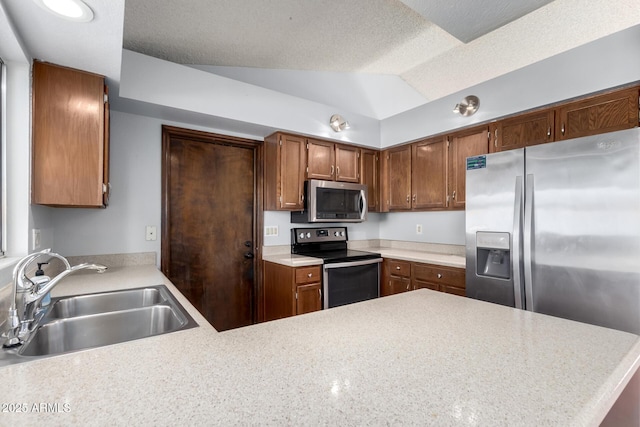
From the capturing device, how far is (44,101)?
1562 mm

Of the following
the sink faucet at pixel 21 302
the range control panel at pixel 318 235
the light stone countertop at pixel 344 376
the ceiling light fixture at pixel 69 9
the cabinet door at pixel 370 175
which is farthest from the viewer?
the cabinet door at pixel 370 175

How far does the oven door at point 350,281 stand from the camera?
2770 millimetres

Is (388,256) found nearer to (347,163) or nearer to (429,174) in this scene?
(429,174)

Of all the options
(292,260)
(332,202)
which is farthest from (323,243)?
(292,260)

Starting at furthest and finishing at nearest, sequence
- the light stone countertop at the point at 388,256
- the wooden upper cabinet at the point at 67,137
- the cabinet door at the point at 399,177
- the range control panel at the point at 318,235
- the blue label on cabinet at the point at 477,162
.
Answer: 1. the cabinet door at the point at 399,177
2. the range control panel at the point at 318,235
3. the light stone countertop at the point at 388,256
4. the blue label on cabinet at the point at 477,162
5. the wooden upper cabinet at the point at 67,137

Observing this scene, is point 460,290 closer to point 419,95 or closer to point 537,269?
Result: point 537,269

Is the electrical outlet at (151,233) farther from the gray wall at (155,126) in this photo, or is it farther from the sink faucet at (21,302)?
the sink faucet at (21,302)

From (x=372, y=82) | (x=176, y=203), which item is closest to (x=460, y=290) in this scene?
(x=372, y=82)

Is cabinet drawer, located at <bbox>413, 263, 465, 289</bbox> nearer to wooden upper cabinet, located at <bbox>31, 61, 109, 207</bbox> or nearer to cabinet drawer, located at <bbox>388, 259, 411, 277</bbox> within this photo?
cabinet drawer, located at <bbox>388, 259, 411, 277</bbox>

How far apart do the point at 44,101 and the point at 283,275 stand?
78.3 inches

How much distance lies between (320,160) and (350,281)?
4.26 ft

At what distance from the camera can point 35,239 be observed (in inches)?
62.9

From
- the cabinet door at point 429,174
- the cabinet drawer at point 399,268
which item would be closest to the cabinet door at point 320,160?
the cabinet door at point 429,174

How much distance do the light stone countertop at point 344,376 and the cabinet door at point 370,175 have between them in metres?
2.61
